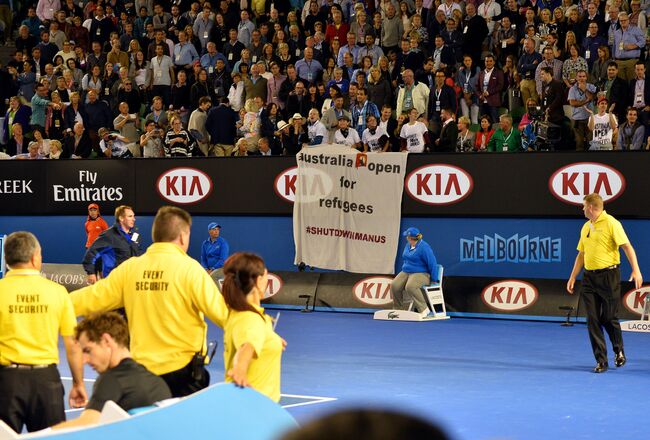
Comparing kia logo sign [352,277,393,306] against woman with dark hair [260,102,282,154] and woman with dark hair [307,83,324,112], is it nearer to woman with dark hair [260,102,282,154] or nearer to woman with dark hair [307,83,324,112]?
woman with dark hair [260,102,282,154]

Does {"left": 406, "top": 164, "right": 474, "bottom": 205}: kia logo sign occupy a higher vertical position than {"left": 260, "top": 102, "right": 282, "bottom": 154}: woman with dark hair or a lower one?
lower

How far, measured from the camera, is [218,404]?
557 centimetres

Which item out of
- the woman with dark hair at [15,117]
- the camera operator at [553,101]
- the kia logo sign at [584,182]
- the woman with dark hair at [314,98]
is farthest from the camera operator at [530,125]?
the woman with dark hair at [15,117]

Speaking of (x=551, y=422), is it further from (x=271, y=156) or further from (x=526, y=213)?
(x=271, y=156)

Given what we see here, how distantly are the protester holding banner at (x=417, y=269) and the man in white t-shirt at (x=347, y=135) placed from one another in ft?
10.1

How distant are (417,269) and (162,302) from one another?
1361cm

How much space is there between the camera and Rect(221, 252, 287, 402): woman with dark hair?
6.21 meters

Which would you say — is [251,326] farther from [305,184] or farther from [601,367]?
[305,184]

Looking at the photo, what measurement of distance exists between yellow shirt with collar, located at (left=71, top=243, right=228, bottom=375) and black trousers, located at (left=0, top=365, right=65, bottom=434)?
575 millimetres

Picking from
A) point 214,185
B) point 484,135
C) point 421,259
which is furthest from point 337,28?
point 421,259

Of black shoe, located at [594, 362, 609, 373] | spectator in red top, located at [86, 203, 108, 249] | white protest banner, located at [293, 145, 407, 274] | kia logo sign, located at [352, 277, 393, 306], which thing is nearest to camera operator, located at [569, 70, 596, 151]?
white protest banner, located at [293, 145, 407, 274]

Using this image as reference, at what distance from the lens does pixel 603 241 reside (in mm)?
13648

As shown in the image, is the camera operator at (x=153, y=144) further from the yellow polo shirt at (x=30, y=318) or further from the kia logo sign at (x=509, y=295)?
the yellow polo shirt at (x=30, y=318)

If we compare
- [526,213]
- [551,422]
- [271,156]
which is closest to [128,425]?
[551,422]
